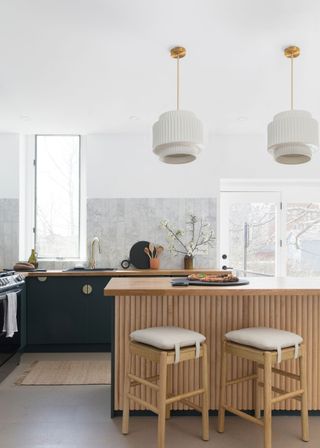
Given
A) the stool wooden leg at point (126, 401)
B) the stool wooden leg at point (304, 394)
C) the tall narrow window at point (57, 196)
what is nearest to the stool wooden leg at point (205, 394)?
the stool wooden leg at point (126, 401)

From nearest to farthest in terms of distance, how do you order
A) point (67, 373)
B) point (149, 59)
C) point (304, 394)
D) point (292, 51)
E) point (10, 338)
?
point (304, 394)
point (292, 51)
point (149, 59)
point (10, 338)
point (67, 373)

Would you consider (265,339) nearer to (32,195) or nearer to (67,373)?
(67,373)

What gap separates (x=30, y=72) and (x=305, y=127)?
7.53ft

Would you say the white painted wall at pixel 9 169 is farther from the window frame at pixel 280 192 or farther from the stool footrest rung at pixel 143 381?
the stool footrest rung at pixel 143 381

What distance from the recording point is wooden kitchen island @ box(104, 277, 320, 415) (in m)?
2.90

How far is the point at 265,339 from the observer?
7.96 ft

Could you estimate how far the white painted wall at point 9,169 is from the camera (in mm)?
5301


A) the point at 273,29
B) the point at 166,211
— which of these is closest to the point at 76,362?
the point at 166,211

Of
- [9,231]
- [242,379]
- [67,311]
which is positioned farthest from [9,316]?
[242,379]

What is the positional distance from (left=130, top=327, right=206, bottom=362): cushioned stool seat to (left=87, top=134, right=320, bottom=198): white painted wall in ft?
9.99

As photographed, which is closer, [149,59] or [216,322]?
[216,322]

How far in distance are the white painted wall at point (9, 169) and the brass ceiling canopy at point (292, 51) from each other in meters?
3.58

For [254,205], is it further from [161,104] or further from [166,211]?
[161,104]

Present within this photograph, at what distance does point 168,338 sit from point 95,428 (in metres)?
0.88
